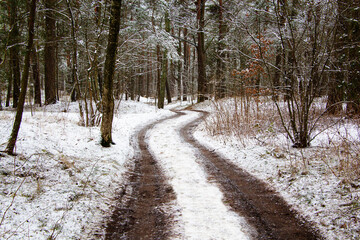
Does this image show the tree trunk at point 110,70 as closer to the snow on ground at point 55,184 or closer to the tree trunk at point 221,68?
the snow on ground at point 55,184

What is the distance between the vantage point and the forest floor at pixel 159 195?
2941 mm

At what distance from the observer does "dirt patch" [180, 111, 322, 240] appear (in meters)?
2.96

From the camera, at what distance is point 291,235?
2881 millimetres

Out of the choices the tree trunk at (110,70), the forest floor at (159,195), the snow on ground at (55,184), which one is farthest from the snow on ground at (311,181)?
the tree trunk at (110,70)

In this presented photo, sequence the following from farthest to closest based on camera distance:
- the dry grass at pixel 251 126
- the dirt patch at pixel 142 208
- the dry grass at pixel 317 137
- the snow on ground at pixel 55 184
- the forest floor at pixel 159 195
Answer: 1. the dry grass at pixel 251 126
2. the dry grass at pixel 317 137
3. the dirt patch at pixel 142 208
4. the forest floor at pixel 159 195
5. the snow on ground at pixel 55 184

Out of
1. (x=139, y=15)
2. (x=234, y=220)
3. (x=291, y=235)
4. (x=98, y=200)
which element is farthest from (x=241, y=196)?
(x=139, y=15)

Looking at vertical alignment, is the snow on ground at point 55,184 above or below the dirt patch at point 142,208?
above

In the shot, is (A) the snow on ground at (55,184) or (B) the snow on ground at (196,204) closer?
(A) the snow on ground at (55,184)

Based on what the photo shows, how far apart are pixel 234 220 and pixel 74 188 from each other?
8.98ft

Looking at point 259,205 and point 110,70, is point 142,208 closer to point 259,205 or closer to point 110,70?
point 259,205

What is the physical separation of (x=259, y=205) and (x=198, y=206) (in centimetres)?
102

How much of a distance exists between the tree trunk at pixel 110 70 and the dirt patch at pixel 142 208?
5.50 ft

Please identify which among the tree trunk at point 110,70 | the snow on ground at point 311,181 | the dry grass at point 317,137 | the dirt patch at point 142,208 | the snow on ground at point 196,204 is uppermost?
the tree trunk at point 110,70

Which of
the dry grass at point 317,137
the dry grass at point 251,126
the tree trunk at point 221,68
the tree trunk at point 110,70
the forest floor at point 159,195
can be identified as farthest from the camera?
the tree trunk at point 221,68
